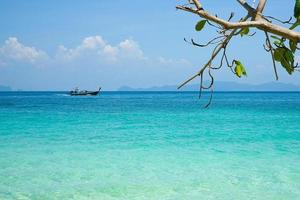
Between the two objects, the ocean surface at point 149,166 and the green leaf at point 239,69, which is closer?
the green leaf at point 239,69

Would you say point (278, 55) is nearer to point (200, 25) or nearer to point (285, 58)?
point (285, 58)

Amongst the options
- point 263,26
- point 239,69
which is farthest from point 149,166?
point 263,26

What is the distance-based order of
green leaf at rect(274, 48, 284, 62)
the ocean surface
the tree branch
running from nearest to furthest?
the tree branch → green leaf at rect(274, 48, 284, 62) → the ocean surface

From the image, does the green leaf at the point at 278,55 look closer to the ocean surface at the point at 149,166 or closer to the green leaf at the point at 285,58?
the green leaf at the point at 285,58

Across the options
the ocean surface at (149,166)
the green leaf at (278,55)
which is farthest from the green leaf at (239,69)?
the ocean surface at (149,166)

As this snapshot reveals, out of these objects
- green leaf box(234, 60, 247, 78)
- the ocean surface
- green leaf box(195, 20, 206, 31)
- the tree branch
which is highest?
green leaf box(195, 20, 206, 31)

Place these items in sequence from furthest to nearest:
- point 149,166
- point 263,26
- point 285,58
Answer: point 149,166, point 285,58, point 263,26

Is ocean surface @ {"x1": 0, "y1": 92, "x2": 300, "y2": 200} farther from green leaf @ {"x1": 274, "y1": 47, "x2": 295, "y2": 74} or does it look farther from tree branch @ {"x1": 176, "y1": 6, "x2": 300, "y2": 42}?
tree branch @ {"x1": 176, "y1": 6, "x2": 300, "y2": 42}

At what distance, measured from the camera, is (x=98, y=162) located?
9562 millimetres

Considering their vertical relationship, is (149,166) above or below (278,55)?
below

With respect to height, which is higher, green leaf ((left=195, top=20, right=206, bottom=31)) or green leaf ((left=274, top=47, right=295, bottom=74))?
green leaf ((left=195, top=20, right=206, bottom=31))

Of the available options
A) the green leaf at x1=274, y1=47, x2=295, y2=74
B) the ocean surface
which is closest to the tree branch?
the green leaf at x1=274, y1=47, x2=295, y2=74

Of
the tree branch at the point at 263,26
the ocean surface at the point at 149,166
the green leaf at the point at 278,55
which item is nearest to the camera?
the tree branch at the point at 263,26

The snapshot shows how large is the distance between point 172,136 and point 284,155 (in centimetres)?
470
